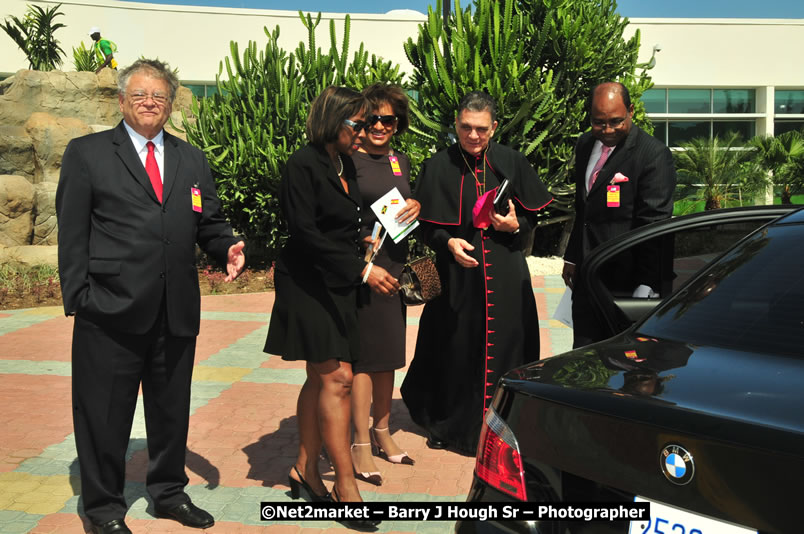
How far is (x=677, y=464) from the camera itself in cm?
181

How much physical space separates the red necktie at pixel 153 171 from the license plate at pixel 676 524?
2616 millimetres

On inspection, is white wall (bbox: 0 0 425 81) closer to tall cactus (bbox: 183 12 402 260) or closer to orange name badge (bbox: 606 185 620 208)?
tall cactus (bbox: 183 12 402 260)

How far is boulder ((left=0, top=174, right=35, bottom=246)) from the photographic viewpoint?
52.2 feet

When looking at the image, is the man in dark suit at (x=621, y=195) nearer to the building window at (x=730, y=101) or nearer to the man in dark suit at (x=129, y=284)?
the man in dark suit at (x=129, y=284)

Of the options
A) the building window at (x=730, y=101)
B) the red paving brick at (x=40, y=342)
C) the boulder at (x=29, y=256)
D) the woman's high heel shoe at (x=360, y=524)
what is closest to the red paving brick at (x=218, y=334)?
the red paving brick at (x=40, y=342)

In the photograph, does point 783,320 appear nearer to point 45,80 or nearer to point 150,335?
point 150,335

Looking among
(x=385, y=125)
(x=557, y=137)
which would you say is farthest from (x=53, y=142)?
(x=385, y=125)

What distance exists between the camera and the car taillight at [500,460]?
2166mm

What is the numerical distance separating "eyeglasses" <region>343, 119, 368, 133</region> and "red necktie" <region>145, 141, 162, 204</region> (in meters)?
0.92

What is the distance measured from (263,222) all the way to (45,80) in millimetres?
→ 12932

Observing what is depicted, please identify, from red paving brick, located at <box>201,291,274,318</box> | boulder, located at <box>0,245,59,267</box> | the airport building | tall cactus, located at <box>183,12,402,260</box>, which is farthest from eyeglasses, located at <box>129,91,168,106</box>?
the airport building

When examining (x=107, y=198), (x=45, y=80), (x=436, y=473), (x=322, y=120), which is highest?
(x=45, y=80)

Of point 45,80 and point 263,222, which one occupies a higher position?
point 45,80

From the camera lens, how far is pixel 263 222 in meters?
14.3
